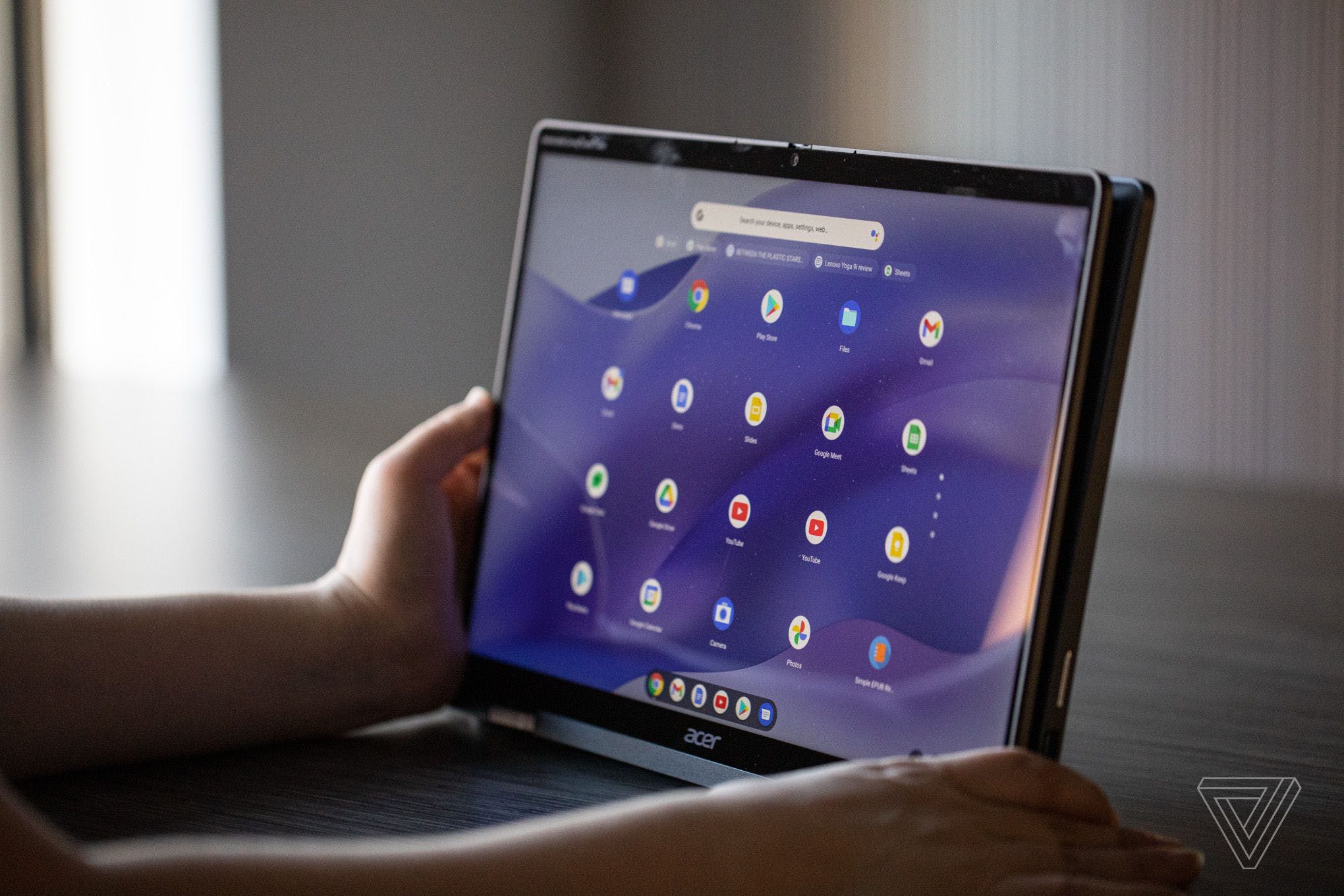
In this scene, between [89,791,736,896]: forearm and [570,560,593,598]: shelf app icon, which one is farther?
[570,560,593,598]: shelf app icon

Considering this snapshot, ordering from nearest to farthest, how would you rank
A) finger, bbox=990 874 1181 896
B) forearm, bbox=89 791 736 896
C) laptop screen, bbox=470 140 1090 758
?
forearm, bbox=89 791 736 896, finger, bbox=990 874 1181 896, laptop screen, bbox=470 140 1090 758

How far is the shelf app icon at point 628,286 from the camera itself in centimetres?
79

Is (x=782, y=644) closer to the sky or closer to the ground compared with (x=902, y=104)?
closer to the ground

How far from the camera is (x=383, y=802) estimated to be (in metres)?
0.67

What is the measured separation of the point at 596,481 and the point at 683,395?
0.08 metres

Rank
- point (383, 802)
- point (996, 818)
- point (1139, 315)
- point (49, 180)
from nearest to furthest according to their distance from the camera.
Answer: point (996, 818) < point (383, 802) < point (1139, 315) < point (49, 180)

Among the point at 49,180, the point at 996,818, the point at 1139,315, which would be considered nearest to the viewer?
the point at 996,818

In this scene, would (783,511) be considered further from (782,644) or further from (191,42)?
(191,42)

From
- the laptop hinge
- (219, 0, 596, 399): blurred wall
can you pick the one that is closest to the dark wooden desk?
the laptop hinge

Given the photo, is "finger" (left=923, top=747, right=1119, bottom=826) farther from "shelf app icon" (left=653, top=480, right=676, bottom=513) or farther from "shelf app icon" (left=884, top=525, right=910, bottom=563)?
"shelf app icon" (left=653, top=480, right=676, bottom=513)

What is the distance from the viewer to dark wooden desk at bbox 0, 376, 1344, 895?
642 mm

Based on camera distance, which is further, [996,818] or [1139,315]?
[1139,315]

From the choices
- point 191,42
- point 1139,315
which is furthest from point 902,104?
point 191,42

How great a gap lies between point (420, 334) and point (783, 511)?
3.63 metres
